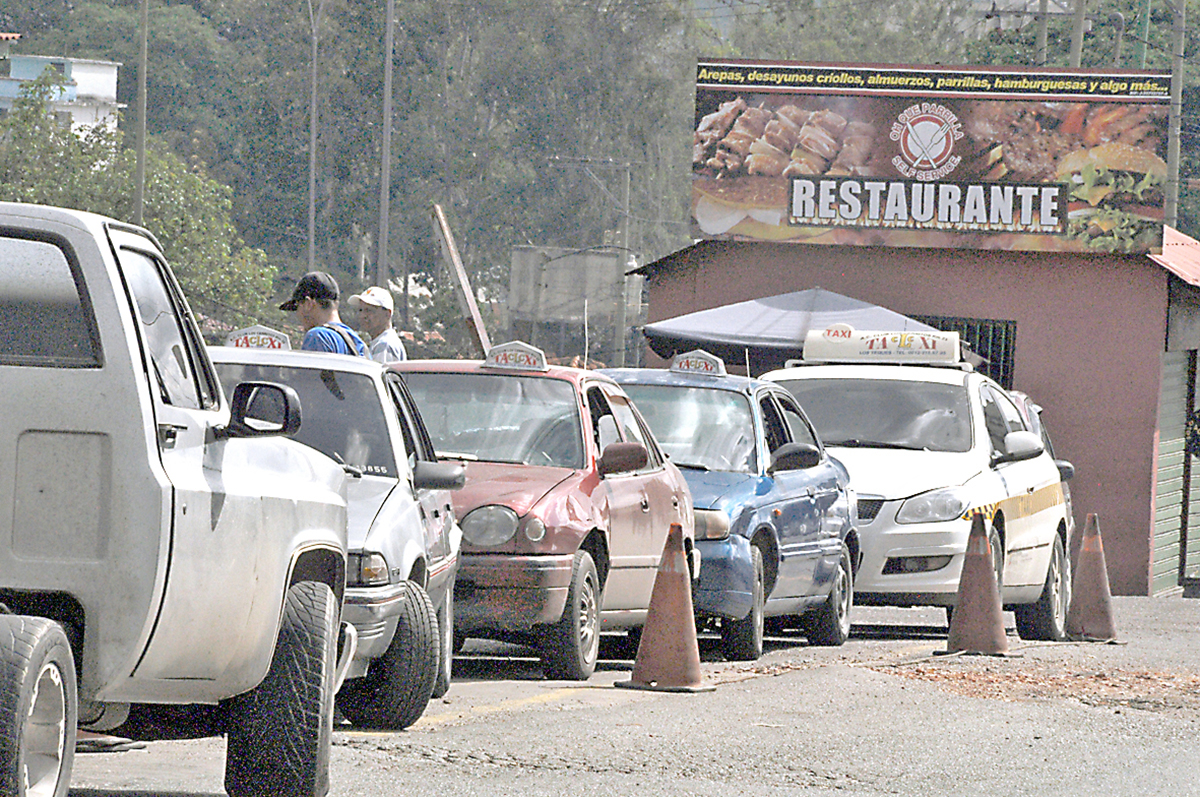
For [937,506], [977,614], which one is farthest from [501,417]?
[937,506]

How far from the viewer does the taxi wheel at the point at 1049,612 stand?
15586mm

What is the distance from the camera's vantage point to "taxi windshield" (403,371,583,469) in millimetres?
10773

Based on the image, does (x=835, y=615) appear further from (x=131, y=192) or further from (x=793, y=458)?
(x=131, y=192)

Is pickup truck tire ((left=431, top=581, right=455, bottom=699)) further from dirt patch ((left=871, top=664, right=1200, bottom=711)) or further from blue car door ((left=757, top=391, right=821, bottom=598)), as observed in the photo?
blue car door ((left=757, top=391, right=821, bottom=598))

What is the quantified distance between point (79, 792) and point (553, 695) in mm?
3312

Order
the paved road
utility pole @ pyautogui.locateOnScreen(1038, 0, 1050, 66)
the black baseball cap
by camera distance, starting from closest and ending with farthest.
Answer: the paved road
the black baseball cap
utility pole @ pyautogui.locateOnScreen(1038, 0, 1050, 66)

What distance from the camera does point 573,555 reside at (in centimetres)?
1007

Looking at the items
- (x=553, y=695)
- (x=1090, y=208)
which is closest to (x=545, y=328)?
(x=1090, y=208)

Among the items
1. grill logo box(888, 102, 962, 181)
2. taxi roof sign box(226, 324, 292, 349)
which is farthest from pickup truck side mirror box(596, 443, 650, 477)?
grill logo box(888, 102, 962, 181)

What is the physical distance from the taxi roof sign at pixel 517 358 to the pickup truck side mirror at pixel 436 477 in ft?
7.72

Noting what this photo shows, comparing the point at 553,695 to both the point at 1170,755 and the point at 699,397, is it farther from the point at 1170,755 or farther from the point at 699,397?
the point at 699,397

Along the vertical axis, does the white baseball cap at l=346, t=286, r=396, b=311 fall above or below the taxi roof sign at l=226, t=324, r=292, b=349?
above

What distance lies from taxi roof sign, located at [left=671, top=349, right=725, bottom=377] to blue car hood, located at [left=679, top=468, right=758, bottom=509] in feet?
2.75

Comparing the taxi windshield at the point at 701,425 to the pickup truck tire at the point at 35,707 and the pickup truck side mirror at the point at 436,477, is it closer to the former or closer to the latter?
the pickup truck side mirror at the point at 436,477
